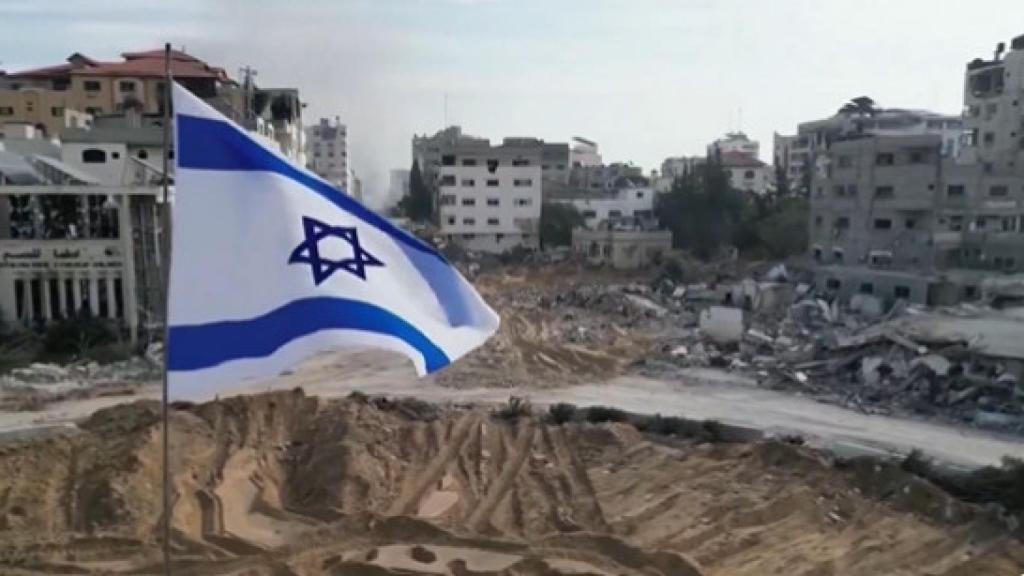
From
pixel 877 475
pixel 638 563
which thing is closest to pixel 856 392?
pixel 877 475

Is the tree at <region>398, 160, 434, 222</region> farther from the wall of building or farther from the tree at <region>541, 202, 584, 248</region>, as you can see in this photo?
the tree at <region>541, 202, 584, 248</region>

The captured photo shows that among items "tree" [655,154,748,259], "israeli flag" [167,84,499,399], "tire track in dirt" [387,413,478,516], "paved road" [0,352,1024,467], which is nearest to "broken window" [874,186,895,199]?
"tree" [655,154,748,259]

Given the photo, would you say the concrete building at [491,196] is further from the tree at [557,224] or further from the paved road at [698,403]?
the paved road at [698,403]

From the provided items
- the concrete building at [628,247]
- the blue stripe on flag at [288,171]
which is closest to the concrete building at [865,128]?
the concrete building at [628,247]

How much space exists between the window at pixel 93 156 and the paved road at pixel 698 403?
466 inches

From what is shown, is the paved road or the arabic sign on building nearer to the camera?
the paved road

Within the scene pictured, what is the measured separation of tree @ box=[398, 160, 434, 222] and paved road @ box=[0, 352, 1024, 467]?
150ft

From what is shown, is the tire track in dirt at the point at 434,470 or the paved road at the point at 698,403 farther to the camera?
the paved road at the point at 698,403

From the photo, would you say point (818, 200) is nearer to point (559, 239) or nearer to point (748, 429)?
point (559, 239)

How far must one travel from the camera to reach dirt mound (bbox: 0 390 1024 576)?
10750mm

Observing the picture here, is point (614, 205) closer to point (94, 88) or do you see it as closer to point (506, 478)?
point (94, 88)

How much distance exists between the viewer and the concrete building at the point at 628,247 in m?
46.4

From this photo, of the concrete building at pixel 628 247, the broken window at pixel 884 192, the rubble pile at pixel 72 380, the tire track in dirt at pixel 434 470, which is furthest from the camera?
the concrete building at pixel 628 247

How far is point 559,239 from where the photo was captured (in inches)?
2163
